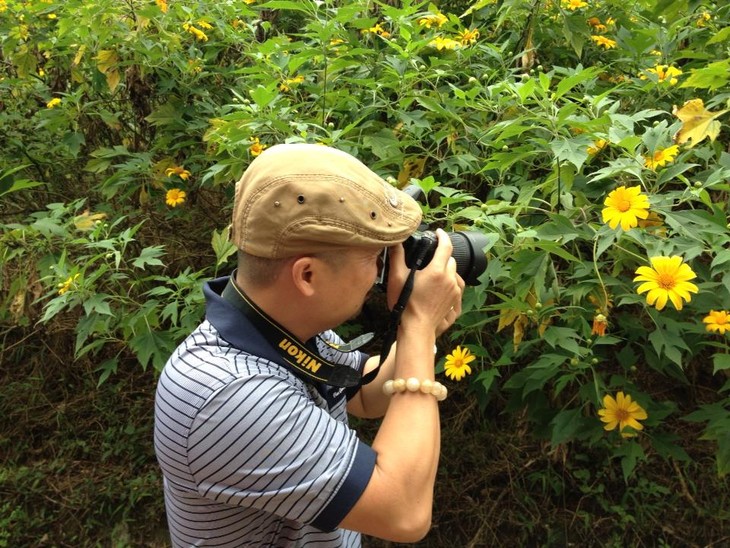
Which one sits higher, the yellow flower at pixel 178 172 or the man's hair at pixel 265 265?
the man's hair at pixel 265 265

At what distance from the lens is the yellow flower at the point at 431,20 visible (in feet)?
6.22

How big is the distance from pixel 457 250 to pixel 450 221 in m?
0.35

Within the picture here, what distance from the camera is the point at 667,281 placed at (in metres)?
1.08

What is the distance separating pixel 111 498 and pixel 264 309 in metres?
1.94

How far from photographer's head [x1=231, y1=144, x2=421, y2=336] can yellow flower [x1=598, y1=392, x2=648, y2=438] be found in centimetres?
82

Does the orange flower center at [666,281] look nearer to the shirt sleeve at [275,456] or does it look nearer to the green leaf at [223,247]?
the shirt sleeve at [275,456]

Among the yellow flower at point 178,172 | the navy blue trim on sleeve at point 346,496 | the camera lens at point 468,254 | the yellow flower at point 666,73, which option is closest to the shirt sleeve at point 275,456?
the navy blue trim on sleeve at point 346,496

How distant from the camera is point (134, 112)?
244 cm

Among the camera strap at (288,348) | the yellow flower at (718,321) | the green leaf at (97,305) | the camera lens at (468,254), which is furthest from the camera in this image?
the green leaf at (97,305)

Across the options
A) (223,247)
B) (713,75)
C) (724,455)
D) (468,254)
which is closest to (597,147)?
(713,75)

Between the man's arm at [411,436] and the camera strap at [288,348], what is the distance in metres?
0.11

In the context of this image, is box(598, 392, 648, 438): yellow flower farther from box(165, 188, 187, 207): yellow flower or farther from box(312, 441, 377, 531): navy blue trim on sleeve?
box(165, 188, 187, 207): yellow flower

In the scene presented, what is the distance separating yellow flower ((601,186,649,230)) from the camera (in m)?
1.12

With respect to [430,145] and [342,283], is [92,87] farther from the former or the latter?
[342,283]
